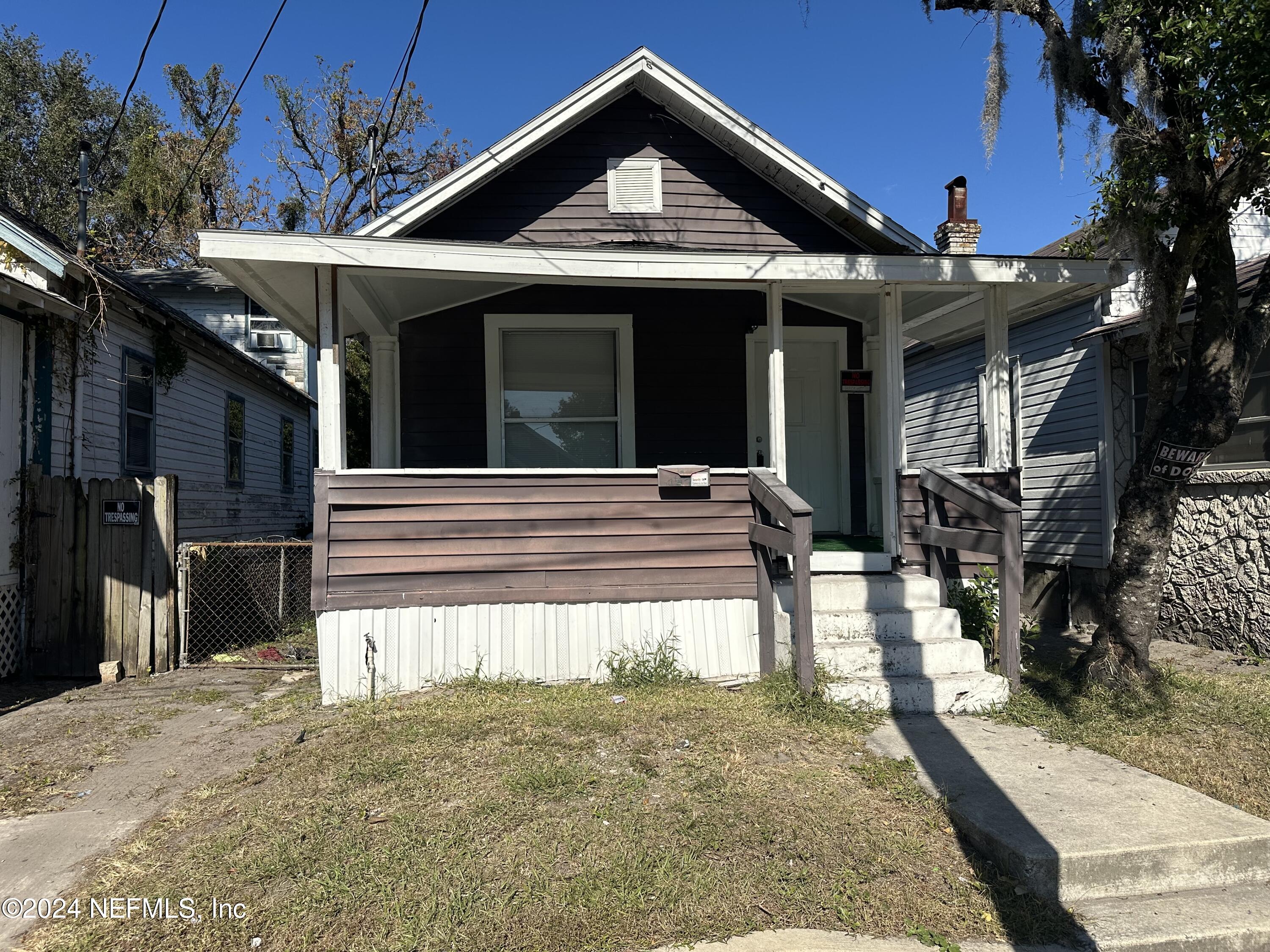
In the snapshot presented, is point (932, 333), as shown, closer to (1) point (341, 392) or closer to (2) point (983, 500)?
(2) point (983, 500)

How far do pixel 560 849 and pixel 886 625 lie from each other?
330cm

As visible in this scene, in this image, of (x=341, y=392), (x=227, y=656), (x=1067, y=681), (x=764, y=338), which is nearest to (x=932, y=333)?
(x=764, y=338)

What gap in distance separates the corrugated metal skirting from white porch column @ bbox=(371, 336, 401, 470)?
2291 mm

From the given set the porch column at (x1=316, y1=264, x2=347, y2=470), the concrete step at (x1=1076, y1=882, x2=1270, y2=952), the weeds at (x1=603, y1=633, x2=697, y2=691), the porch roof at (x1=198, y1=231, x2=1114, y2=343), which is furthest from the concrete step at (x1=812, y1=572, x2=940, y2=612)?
the porch column at (x1=316, y1=264, x2=347, y2=470)

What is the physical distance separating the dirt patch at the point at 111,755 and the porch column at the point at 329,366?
1939 mm

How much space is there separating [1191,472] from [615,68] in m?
6.01

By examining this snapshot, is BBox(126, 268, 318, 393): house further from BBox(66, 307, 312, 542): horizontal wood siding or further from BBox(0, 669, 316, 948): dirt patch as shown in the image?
BBox(0, 669, 316, 948): dirt patch

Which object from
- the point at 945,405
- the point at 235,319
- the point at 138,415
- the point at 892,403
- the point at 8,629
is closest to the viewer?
the point at 892,403

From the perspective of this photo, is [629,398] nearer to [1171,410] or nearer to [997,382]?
[997,382]

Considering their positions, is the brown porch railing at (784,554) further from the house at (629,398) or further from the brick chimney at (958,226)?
the brick chimney at (958,226)

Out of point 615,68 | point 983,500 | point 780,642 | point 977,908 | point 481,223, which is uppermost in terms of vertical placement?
point 615,68

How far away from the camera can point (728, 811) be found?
3781mm

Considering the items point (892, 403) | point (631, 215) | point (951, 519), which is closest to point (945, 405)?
point (892, 403)

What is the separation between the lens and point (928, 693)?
5.48 m
